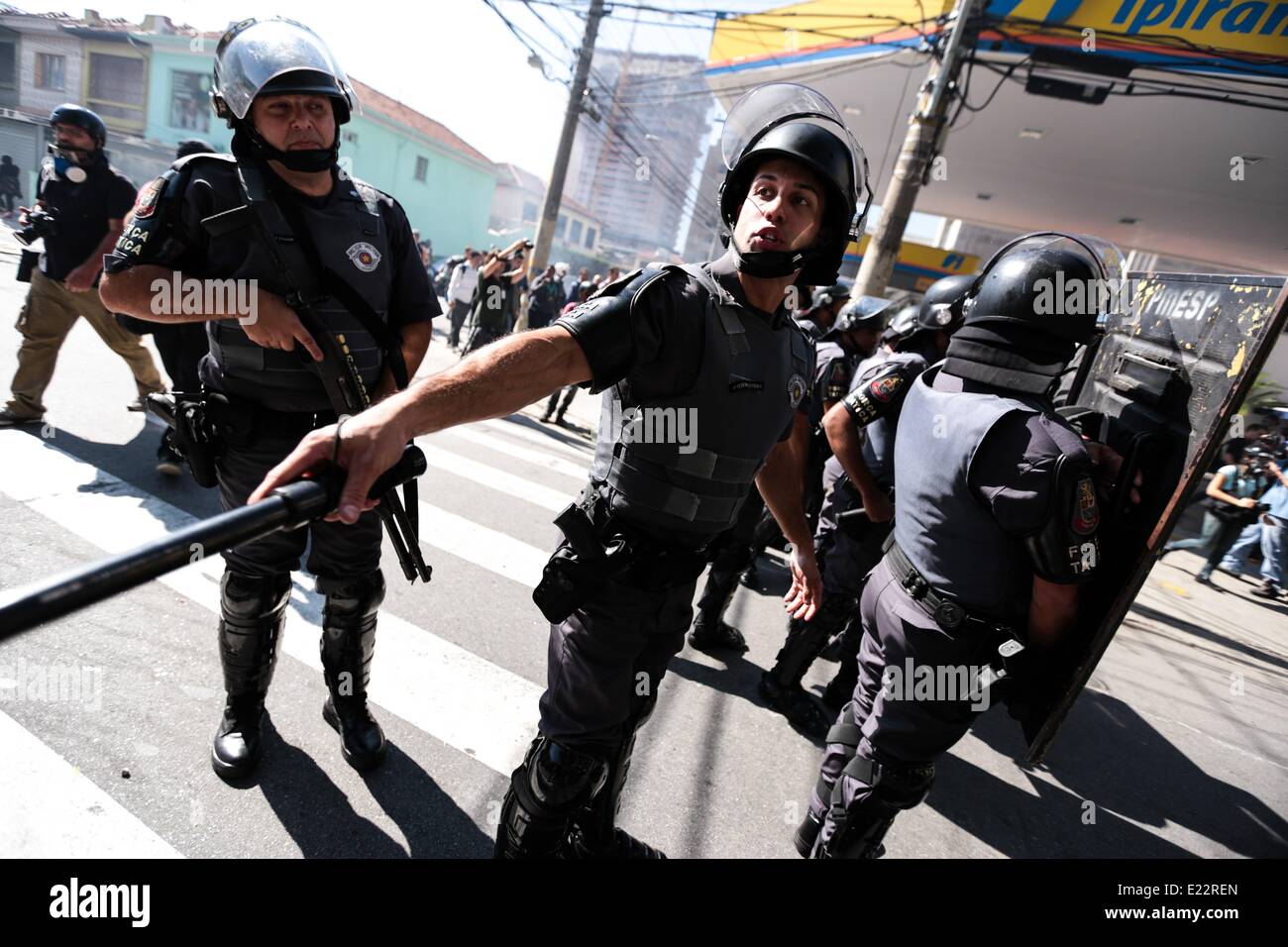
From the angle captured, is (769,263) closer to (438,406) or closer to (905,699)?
(438,406)

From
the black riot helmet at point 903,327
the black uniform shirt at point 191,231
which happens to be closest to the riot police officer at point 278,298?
the black uniform shirt at point 191,231

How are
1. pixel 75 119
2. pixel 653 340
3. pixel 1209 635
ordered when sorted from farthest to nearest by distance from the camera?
pixel 1209 635 < pixel 75 119 < pixel 653 340

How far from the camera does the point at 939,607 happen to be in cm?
188

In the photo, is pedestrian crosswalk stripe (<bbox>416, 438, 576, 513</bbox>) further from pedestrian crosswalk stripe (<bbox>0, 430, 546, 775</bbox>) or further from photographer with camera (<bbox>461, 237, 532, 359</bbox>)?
photographer with camera (<bbox>461, 237, 532, 359</bbox>)

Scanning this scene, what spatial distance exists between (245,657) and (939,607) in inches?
90.2

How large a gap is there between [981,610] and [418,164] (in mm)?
32673

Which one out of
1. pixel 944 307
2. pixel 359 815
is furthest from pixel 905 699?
pixel 944 307

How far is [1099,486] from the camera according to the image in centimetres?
206

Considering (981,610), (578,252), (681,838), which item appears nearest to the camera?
(981,610)

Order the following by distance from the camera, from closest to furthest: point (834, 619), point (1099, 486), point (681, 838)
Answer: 1. point (1099, 486)
2. point (681, 838)
3. point (834, 619)

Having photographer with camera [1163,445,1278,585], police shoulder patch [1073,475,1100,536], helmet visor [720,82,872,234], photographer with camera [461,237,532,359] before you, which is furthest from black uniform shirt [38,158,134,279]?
photographer with camera [1163,445,1278,585]

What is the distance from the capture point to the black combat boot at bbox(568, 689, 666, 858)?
1.85 meters

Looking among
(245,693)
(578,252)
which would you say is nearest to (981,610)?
(245,693)
